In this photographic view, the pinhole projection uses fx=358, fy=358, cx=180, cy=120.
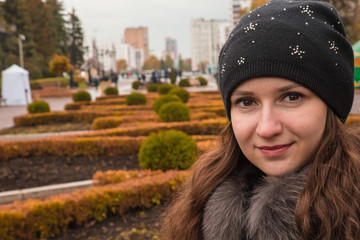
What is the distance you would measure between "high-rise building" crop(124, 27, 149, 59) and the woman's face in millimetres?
179795

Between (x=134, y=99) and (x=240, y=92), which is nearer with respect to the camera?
(x=240, y=92)

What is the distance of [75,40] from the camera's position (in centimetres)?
6159

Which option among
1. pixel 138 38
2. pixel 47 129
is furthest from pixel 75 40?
pixel 138 38

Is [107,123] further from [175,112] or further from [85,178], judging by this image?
[85,178]

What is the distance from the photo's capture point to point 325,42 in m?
1.26

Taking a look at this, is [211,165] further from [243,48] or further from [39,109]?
[39,109]

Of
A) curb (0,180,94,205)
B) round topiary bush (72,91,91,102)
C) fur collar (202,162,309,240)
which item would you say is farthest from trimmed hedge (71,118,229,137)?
round topiary bush (72,91,91,102)

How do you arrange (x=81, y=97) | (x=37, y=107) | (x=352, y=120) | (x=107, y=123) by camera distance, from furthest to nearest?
1. (x=81, y=97)
2. (x=37, y=107)
3. (x=107, y=123)
4. (x=352, y=120)

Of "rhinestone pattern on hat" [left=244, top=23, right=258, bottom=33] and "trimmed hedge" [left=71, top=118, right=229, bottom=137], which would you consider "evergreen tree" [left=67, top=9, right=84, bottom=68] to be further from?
"rhinestone pattern on hat" [left=244, top=23, right=258, bottom=33]

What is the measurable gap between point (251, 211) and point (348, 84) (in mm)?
594

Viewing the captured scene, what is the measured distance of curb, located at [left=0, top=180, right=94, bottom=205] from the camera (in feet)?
17.8

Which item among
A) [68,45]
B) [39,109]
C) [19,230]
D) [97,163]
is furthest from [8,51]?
[19,230]

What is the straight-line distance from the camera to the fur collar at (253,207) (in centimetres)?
121

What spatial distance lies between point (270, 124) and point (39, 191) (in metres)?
5.05
